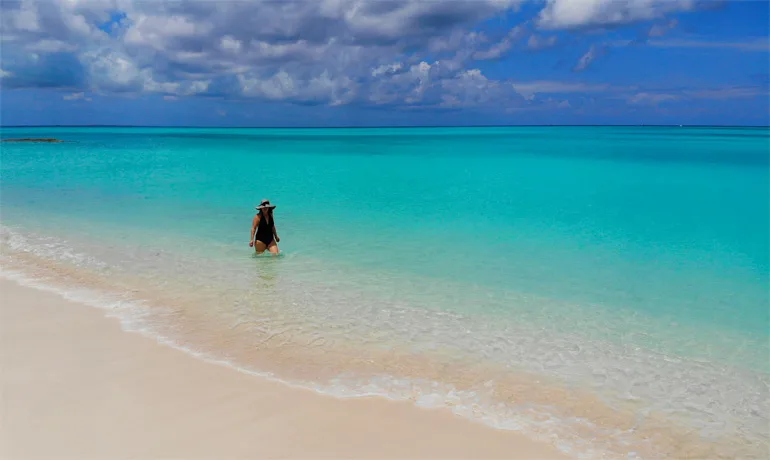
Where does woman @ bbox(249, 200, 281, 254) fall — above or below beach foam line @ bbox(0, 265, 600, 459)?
above

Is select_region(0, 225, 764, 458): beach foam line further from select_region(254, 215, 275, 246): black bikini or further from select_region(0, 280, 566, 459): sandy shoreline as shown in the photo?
select_region(254, 215, 275, 246): black bikini

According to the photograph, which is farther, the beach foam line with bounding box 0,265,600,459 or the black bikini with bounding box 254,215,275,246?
the black bikini with bounding box 254,215,275,246

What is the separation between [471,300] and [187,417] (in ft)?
15.2

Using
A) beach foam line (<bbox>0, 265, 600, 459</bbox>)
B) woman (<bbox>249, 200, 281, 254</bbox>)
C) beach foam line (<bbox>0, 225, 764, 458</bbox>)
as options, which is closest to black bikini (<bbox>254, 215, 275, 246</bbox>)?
woman (<bbox>249, 200, 281, 254</bbox>)

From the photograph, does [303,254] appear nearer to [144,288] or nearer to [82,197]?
[144,288]

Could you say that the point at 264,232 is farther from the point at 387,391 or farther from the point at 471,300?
the point at 387,391

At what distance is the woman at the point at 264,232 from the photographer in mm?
10461

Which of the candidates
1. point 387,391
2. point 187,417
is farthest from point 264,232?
point 187,417

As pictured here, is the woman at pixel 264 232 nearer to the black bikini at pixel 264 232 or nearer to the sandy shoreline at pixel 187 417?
the black bikini at pixel 264 232

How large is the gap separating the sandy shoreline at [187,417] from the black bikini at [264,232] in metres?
4.73

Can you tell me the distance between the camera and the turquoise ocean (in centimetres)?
529

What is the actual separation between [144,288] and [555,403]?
6.41 metres

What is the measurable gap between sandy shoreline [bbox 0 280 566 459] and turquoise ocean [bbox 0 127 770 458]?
323 millimetres

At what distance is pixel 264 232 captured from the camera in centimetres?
1068
